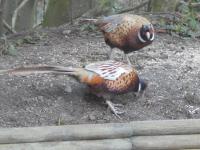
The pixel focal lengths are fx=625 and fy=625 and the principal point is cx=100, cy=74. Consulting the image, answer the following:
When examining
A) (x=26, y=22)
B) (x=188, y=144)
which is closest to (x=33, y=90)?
(x=188, y=144)

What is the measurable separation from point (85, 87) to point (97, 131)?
89 cm

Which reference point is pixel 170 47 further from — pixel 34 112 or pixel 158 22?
pixel 34 112

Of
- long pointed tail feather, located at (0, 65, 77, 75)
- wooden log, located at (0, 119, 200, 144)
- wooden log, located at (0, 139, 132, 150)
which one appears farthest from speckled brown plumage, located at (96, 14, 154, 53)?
wooden log, located at (0, 139, 132, 150)

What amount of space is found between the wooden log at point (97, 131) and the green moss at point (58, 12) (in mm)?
3745

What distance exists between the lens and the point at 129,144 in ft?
12.8

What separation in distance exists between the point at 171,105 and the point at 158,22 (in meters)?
2.24

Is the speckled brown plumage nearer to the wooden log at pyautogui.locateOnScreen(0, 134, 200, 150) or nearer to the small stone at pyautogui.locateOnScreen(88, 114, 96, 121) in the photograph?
the small stone at pyautogui.locateOnScreen(88, 114, 96, 121)

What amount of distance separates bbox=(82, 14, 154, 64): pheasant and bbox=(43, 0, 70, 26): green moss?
239 centimetres

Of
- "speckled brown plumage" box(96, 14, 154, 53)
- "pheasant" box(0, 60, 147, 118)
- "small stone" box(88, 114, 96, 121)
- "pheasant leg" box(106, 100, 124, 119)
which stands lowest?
"small stone" box(88, 114, 96, 121)

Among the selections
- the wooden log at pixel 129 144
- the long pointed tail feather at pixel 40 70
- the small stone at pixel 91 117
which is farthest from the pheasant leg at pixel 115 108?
the wooden log at pixel 129 144

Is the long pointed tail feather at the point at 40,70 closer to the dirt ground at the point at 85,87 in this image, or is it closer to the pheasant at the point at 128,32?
the dirt ground at the point at 85,87

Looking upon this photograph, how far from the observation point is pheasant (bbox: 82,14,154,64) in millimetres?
5074

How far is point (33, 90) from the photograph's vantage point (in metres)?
4.74

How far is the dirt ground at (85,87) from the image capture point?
443cm
